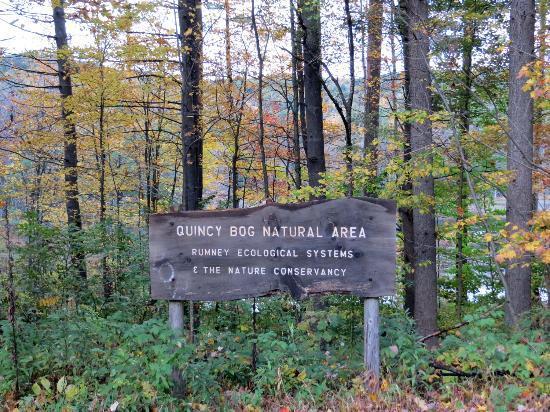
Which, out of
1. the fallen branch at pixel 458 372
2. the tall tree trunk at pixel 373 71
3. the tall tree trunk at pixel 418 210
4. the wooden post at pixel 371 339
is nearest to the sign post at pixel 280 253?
the wooden post at pixel 371 339

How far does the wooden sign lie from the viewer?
4234mm

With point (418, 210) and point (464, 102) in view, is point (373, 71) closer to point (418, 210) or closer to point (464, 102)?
point (464, 102)

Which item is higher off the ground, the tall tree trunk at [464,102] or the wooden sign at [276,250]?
the tall tree trunk at [464,102]

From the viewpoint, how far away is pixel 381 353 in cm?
447

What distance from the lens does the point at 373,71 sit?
1459 centimetres

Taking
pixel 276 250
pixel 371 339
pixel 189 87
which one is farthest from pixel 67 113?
pixel 371 339

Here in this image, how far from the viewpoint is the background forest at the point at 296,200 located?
415cm

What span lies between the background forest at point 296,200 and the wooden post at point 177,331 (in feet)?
0.07

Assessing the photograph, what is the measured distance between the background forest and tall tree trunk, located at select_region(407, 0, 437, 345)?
41 mm

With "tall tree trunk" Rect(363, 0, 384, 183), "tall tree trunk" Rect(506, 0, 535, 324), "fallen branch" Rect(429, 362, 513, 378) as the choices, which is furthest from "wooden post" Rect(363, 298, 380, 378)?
"tall tree trunk" Rect(363, 0, 384, 183)

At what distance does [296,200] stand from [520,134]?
3.98m

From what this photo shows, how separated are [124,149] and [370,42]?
859cm

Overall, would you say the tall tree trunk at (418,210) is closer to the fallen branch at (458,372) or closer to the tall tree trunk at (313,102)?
the tall tree trunk at (313,102)

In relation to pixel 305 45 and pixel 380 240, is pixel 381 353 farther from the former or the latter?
pixel 305 45
